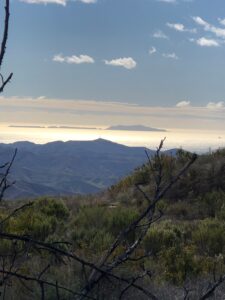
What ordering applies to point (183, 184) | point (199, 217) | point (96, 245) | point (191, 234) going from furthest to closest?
point (183, 184), point (199, 217), point (191, 234), point (96, 245)

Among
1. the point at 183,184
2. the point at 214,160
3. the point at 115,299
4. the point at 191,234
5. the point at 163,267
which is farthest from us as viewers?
the point at 214,160

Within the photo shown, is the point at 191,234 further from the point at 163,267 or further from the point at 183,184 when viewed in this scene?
the point at 183,184

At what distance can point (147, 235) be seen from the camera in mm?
9625

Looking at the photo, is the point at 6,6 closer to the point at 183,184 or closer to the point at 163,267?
the point at 163,267

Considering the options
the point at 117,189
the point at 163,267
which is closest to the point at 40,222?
the point at 163,267

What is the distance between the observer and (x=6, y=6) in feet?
5.88

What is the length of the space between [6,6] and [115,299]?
427cm

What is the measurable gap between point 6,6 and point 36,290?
4.27 m

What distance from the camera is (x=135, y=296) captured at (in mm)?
5680

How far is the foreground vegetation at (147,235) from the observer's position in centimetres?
568

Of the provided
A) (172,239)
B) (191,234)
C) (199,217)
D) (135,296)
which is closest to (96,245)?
(172,239)

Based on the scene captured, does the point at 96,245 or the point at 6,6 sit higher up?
the point at 6,6

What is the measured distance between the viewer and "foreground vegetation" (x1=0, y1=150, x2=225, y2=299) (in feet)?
18.6

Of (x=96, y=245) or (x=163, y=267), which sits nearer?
(x=163, y=267)
